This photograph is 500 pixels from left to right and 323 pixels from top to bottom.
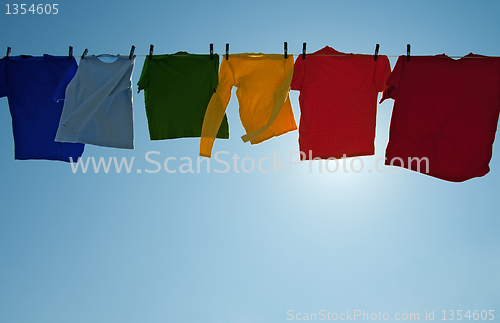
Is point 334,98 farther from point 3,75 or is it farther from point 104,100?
point 3,75

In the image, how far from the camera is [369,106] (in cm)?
521

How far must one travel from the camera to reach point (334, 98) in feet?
17.0

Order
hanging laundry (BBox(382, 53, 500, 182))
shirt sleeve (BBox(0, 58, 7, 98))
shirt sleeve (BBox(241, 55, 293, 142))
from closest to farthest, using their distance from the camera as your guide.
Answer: shirt sleeve (BBox(241, 55, 293, 142)) < hanging laundry (BBox(382, 53, 500, 182)) < shirt sleeve (BBox(0, 58, 7, 98))

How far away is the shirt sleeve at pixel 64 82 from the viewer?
5164mm

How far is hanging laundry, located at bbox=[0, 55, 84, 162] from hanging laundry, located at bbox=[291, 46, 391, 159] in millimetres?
2351

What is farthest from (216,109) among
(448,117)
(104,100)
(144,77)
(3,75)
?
(448,117)

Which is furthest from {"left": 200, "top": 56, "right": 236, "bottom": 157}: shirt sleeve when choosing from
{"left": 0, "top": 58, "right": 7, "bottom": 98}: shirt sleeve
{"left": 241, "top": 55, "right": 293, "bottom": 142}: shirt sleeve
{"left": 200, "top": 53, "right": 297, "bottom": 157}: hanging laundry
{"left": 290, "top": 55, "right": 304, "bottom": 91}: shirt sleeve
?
{"left": 0, "top": 58, "right": 7, "bottom": 98}: shirt sleeve

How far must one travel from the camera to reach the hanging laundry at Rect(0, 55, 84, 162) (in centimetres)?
527

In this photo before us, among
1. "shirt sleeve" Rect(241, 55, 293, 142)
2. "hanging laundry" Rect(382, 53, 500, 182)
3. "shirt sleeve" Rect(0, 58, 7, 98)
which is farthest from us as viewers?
"shirt sleeve" Rect(0, 58, 7, 98)

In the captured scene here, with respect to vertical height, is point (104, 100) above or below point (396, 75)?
below

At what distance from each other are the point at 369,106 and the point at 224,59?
153 cm

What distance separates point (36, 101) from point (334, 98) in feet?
10.0

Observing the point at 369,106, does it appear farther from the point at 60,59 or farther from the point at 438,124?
the point at 60,59

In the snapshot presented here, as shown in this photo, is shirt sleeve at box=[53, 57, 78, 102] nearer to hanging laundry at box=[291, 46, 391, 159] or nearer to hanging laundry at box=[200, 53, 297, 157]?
hanging laundry at box=[200, 53, 297, 157]
